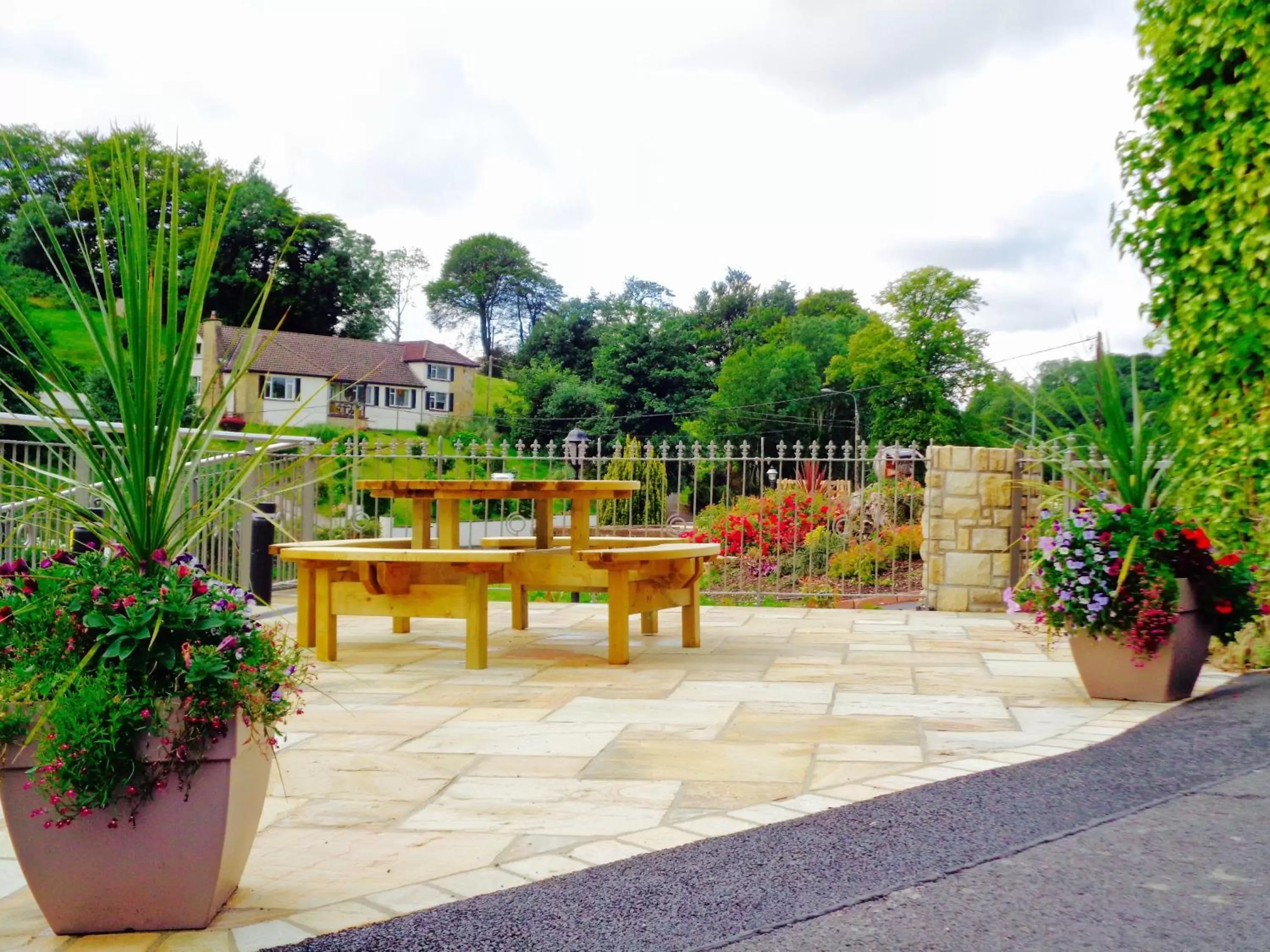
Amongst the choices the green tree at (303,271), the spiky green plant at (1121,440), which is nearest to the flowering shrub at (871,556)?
the spiky green plant at (1121,440)

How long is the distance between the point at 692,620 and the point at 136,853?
5.17 metres

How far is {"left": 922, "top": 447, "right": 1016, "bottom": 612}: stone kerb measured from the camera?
9.77 metres

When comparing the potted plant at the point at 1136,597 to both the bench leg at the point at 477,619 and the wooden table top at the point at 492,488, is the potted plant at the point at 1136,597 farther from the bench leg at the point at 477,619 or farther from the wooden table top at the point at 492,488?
the bench leg at the point at 477,619

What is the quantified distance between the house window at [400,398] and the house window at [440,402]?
968mm

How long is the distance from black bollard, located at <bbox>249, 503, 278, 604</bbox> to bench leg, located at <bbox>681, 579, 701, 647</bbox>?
303cm

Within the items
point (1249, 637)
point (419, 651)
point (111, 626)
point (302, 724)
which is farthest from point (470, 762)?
point (1249, 637)

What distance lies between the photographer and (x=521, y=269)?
250ft

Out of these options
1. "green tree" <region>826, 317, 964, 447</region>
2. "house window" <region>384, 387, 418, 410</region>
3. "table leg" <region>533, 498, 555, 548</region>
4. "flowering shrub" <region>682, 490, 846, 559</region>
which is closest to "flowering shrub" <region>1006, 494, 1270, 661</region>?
"table leg" <region>533, 498, 555, 548</region>

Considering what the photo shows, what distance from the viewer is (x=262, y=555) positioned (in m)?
8.88

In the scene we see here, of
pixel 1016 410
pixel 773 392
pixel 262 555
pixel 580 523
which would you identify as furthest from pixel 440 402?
pixel 1016 410

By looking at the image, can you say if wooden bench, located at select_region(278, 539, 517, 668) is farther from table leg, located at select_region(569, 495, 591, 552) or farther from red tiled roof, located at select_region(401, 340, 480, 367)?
red tiled roof, located at select_region(401, 340, 480, 367)

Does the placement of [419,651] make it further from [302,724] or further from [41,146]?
[41,146]

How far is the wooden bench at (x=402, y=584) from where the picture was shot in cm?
623

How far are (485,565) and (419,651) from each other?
4.05 feet
